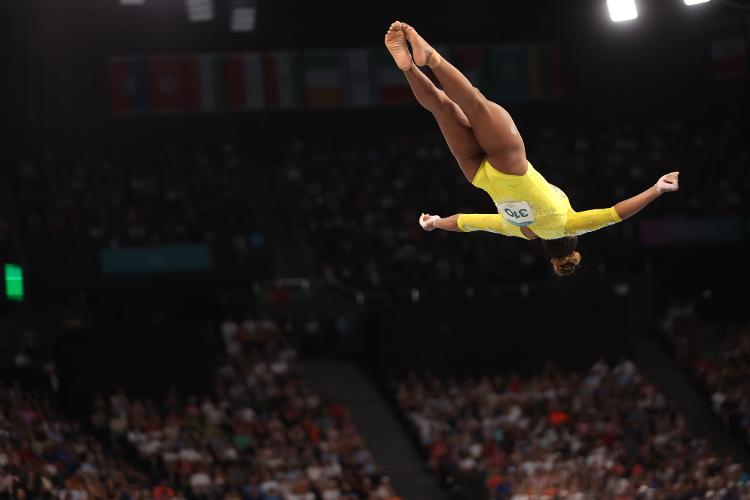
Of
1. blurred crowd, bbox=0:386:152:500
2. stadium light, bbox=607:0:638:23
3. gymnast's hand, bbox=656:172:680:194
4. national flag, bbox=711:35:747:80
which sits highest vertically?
national flag, bbox=711:35:747:80

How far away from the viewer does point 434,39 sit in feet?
101

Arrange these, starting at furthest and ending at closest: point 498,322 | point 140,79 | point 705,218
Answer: point 140,79
point 705,218
point 498,322

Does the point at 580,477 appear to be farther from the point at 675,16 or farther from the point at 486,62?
the point at 675,16

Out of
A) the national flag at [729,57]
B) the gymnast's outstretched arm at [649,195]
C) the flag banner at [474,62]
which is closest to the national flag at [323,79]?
the flag banner at [474,62]

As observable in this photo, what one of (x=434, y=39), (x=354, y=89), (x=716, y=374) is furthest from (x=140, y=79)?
(x=716, y=374)

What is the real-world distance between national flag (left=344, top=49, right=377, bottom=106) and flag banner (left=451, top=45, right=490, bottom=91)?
2.21 meters

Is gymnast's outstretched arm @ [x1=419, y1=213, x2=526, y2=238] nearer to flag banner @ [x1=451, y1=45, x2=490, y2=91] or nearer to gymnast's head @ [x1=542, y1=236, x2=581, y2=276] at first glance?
gymnast's head @ [x1=542, y1=236, x2=581, y2=276]

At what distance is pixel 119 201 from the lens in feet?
78.6

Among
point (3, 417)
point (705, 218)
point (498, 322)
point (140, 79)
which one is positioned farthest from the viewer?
point (140, 79)

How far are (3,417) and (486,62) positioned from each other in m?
17.2

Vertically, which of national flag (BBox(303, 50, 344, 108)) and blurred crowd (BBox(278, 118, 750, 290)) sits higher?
→ national flag (BBox(303, 50, 344, 108))

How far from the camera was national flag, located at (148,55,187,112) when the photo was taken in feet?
95.2

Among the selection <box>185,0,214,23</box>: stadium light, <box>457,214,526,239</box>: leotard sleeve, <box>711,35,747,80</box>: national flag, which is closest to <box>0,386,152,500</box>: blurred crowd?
<box>185,0,214,23</box>: stadium light

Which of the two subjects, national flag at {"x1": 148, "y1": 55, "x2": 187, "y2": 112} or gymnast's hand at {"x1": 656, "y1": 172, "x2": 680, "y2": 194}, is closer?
gymnast's hand at {"x1": 656, "y1": 172, "x2": 680, "y2": 194}
